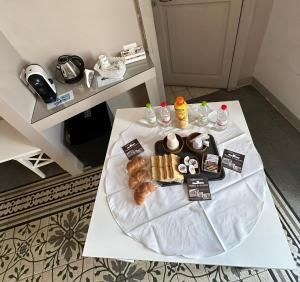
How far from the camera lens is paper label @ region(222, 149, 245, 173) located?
37.7 inches

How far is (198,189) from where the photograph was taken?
912 mm

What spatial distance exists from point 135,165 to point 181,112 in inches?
14.3

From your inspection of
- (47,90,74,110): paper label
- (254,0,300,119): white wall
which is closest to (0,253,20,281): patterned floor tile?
(47,90,74,110): paper label

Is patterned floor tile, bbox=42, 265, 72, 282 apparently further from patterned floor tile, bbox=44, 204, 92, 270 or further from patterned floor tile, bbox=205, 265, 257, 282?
patterned floor tile, bbox=205, 265, 257, 282

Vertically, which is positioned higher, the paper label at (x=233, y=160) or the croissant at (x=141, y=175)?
the croissant at (x=141, y=175)

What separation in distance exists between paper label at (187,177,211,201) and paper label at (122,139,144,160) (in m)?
0.31

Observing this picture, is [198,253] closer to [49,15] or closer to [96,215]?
[96,215]

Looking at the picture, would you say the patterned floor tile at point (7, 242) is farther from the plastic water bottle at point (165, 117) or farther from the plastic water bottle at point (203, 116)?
the plastic water bottle at point (203, 116)

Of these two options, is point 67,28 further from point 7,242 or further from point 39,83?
point 7,242

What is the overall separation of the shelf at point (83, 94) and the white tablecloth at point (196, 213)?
24.2 inches

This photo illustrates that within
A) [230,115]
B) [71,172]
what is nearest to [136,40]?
[230,115]

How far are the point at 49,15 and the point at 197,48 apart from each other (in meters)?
1.26

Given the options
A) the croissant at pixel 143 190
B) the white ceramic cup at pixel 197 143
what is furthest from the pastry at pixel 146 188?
the white ceramic cup at pixel 197 143

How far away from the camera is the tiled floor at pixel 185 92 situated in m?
2.16
